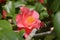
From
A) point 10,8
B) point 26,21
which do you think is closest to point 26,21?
point 26,21

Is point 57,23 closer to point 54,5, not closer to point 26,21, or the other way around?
point 54,5

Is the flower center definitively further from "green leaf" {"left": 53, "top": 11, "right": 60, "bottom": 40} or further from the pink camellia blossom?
"green leaf" {"left": 53, "top": 11, "right": 60, "bottom": 40}

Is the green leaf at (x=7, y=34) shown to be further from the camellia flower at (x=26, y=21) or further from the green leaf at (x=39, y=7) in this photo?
the green leaf at (x=39, y=7)

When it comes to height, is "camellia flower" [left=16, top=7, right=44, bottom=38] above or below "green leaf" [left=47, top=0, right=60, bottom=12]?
below

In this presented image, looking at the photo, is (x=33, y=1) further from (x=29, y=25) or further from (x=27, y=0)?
(x=29, y=25)

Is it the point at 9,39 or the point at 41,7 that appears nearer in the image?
the point at 9,39

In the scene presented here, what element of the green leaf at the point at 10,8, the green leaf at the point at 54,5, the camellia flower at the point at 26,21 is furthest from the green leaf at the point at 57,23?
the green leaf at the point at 10,8

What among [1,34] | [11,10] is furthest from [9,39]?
[11,10]

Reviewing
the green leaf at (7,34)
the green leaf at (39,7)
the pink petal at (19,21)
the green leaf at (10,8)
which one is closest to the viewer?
the green leaf at (7,34)

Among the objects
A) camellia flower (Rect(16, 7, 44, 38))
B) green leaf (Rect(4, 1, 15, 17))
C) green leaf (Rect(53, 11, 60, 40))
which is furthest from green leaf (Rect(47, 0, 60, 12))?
green leaf (Rect(4, 1, 15, 17))

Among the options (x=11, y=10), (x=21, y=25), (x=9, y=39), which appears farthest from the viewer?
(x=11, y=10)

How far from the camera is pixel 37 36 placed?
1.10 m

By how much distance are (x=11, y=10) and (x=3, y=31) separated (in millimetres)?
274

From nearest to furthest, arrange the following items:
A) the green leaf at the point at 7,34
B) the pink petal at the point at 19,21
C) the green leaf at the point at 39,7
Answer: the green leaf at the point at 7,34 → the pink petal at the point at 19,21 → the green leaf at the point at 39,7
